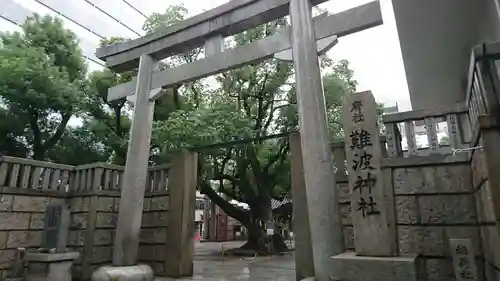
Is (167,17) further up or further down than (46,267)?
further up

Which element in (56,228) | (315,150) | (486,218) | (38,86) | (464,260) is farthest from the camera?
(38,86)

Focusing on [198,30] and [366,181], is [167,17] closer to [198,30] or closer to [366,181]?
[198,30]

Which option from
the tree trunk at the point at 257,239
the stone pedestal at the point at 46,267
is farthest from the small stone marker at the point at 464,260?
the tree trunk at the point at 257,239

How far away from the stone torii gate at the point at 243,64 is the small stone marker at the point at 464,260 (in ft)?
4.69

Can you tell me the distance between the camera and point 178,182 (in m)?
7.62

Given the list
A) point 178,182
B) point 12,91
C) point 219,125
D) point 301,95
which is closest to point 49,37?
point 12,91

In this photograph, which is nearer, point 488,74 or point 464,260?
point 488,74

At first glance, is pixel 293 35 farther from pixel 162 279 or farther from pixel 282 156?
pixel 282 156

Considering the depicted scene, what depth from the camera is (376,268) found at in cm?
350

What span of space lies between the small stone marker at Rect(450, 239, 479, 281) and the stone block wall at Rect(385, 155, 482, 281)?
48 centimetres

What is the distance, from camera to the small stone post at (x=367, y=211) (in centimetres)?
347

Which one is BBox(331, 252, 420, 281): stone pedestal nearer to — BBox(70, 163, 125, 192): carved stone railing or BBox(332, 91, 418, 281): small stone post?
BBox(332, 91, 418, 281): small stone post

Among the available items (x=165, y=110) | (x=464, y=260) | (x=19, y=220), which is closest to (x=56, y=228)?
(x=19, y=220)

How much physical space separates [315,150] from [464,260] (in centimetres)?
235
